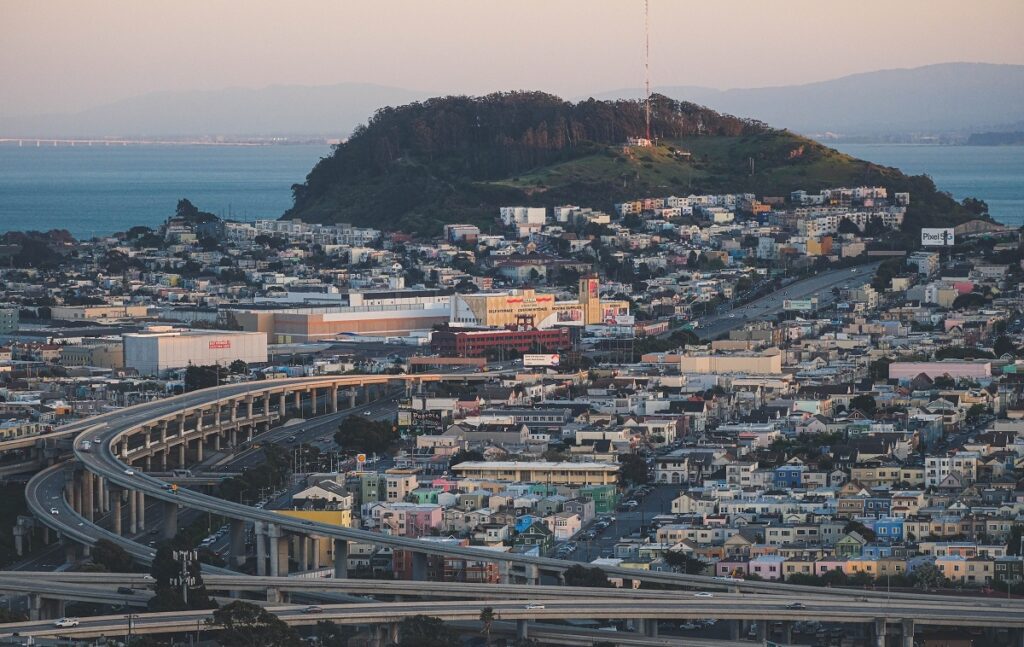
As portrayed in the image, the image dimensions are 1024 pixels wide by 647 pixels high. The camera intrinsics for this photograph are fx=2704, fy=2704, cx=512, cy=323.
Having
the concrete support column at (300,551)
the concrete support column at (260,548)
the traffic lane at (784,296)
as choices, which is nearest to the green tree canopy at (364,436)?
the concrete support column at (300,551)

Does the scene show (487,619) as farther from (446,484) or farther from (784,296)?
(784,296)

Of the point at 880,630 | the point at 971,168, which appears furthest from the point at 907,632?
the point at 971,168

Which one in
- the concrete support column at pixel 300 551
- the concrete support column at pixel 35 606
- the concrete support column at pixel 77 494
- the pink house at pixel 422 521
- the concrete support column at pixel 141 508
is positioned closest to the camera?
the concrete support column at pixel 35 606

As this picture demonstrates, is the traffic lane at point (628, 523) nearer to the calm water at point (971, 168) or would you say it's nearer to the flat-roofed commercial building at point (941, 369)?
the flat-roofed commercial building at point (941, 369)

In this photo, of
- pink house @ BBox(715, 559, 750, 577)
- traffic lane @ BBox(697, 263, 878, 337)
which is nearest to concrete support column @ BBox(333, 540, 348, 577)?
pink house @ BBox(715, 559, 750, 577)

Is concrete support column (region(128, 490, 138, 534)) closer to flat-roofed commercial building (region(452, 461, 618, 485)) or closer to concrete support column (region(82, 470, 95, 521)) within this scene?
concrete support column (region(82, 470, 95, 521))
